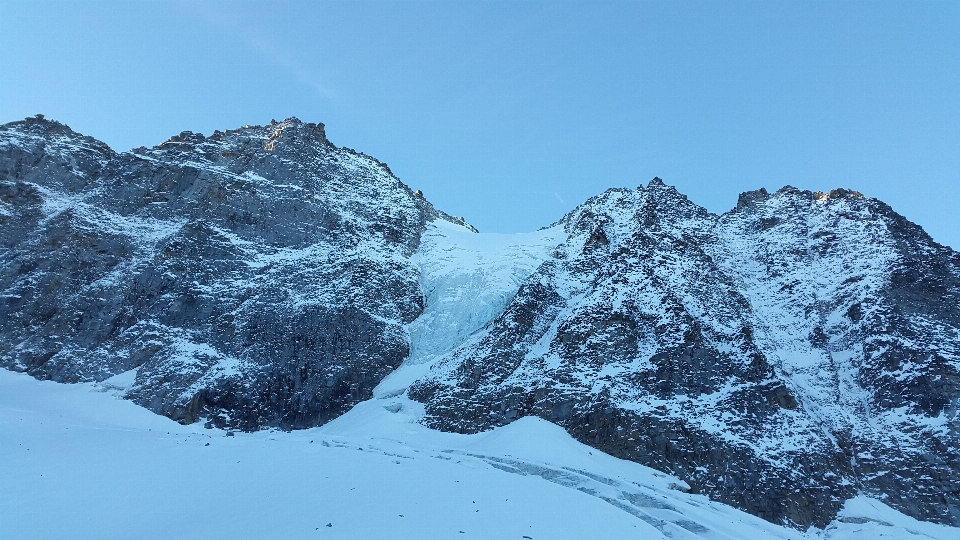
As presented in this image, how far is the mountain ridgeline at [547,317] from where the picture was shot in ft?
105

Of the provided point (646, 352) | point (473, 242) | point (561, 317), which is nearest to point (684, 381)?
point (646, 352)

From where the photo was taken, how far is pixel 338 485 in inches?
702

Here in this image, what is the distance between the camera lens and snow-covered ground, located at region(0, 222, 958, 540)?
14289mm

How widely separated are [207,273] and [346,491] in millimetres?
38725

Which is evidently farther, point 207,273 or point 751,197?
point 751,197

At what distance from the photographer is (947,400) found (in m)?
32.3

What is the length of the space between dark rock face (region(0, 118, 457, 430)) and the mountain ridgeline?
213mm

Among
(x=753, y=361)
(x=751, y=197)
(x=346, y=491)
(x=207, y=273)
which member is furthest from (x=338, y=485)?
(x=751, y=197)

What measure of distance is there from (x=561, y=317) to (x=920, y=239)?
3087 cm

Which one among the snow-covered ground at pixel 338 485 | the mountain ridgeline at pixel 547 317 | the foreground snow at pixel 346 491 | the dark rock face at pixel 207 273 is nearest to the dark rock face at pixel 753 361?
the mountain ridgeline at pixel 547 317

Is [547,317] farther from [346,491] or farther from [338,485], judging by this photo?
[346,491]

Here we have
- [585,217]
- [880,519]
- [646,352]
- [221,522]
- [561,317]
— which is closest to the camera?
[221,522]

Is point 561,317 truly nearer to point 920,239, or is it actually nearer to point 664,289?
point 664,289

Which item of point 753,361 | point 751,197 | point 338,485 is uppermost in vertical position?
point 751,197
